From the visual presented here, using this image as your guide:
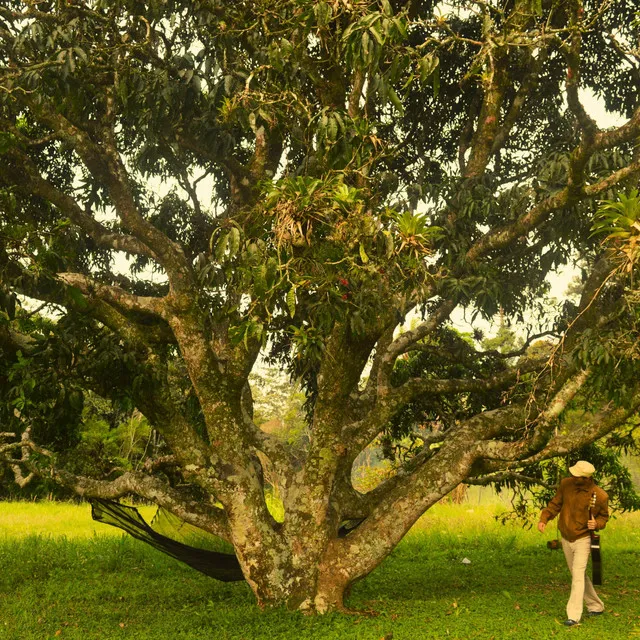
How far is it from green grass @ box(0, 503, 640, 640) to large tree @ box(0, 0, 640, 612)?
2.05 ft

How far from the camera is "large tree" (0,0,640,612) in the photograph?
515 cm

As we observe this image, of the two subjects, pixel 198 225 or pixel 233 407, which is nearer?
pixel 233 407

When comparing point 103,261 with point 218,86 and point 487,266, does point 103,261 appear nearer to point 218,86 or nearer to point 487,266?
point 218,86

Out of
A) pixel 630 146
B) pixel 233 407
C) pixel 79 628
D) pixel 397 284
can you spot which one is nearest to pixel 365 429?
pixel 233 407

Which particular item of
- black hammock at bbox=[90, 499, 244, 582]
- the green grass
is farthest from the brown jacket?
black hammock at bbox=[90, 499, 244, 582]

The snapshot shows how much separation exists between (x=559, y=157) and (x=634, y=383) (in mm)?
2191

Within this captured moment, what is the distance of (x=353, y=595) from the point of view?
748 cm

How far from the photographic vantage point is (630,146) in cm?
792

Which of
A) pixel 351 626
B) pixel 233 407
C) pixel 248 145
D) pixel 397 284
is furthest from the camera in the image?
pixel 248 145

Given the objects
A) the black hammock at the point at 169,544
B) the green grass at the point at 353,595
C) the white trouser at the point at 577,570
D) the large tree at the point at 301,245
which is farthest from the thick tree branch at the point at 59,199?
the white trouser at the point at 577,570

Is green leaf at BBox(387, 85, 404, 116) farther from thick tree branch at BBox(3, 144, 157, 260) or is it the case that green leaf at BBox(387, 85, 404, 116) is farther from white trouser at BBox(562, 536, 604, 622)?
white trouser at BBox(562, 536, 604, 622)

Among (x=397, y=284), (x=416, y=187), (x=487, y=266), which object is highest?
(x=416, y=187)

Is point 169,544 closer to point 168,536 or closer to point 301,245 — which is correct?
point 168,536

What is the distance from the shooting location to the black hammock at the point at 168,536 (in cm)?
679
